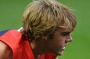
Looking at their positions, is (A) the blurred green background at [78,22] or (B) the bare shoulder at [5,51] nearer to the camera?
(B) the bare shoulder at [5,51]

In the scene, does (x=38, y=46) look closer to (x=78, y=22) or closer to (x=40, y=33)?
(x=40, y=33)

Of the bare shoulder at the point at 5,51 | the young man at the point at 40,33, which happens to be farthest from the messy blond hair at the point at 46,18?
the bare shoulder at the point at 5,51

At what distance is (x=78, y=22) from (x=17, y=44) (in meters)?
1.58

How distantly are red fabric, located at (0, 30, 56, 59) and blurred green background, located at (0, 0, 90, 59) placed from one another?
111 centimetres

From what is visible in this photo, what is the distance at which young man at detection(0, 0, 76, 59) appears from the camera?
1101 millimetres

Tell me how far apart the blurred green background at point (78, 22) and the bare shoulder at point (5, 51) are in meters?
1.14

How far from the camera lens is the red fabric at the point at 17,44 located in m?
1.09

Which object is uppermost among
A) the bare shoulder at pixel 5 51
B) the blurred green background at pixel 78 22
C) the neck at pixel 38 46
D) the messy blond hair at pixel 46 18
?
the messy blond hair at pixel 46 18

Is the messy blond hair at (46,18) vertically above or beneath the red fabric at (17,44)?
above

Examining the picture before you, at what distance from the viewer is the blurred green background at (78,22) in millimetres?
2244

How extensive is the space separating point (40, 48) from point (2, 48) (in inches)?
6.7

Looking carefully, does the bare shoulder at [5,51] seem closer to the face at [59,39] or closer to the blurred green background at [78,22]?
the face at [59,39]

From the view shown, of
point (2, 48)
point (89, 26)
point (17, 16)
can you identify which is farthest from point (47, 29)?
point (17, 16)

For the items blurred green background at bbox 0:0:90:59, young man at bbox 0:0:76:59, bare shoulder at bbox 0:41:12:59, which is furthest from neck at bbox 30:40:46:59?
blurred green background at bbox 0:0:90:59
